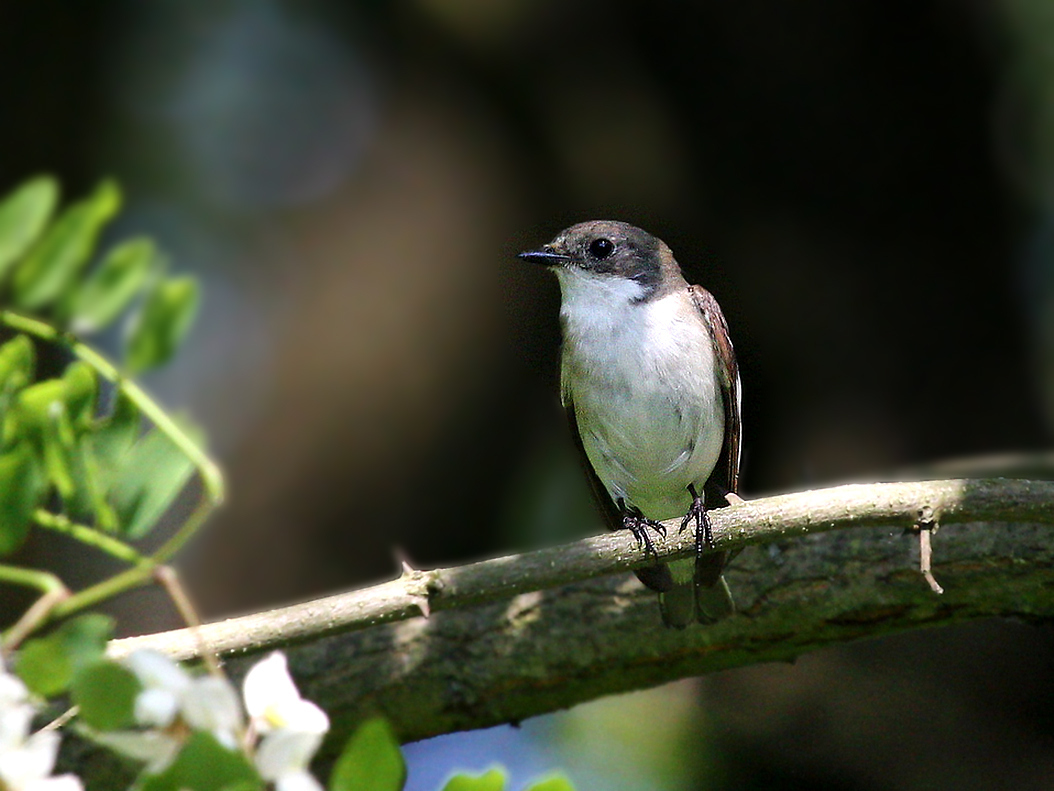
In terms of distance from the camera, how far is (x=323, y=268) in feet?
20.7

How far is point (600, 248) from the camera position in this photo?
4.48 meters

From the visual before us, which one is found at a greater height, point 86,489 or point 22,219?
point 22,219

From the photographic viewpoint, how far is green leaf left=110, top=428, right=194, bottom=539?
8.05 feet

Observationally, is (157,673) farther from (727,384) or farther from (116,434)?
(727,384)

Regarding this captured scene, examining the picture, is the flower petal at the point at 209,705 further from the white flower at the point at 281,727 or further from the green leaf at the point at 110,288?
the green leaf at the point at 110,288

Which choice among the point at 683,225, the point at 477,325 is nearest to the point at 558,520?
the point at 477,325

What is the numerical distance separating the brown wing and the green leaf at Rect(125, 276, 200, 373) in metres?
2.39

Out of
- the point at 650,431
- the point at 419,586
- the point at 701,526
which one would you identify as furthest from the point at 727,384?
the point at 419,586

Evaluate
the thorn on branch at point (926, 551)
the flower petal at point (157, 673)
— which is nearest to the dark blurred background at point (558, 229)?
the thorn on branch at point (926, 551)

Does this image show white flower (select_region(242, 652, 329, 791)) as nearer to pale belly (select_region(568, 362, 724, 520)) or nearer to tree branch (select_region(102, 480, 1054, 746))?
tree branch (select_region(102, 480, 1054, 746))

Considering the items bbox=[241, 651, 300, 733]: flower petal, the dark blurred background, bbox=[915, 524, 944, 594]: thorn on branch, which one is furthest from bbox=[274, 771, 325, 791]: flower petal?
the dark blurred background

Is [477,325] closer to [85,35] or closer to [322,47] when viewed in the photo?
[85,35]

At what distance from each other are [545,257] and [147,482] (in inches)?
Answer: 87.3

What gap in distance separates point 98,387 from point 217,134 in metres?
7.98
